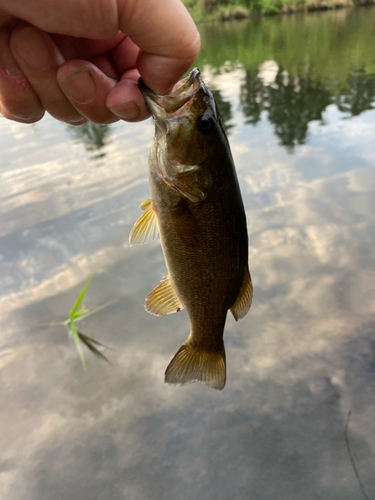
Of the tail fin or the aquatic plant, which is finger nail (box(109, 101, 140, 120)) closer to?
the tail fin

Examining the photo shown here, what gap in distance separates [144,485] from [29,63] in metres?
3.27

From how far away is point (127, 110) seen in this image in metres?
1.74

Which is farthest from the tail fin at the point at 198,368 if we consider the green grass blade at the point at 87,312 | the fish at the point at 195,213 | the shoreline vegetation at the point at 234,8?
the shoreline vegetation at the point at 234,8

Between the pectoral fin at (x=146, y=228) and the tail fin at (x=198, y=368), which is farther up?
the pectoral fin at (x=146, y=228)

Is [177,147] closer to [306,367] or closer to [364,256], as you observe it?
[306,367]

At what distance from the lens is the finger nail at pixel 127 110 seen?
5.63 ft

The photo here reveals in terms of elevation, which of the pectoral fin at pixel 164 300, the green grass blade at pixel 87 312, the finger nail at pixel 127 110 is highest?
the finger nail at pixel 127 110

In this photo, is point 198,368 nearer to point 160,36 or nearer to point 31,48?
point 160,36

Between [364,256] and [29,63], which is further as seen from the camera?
[364,256]

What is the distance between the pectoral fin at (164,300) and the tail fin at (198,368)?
27 centimetres

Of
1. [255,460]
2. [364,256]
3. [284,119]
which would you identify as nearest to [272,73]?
[284,119]

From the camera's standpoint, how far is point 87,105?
1833 mm

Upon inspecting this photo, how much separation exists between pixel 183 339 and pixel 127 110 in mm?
3346

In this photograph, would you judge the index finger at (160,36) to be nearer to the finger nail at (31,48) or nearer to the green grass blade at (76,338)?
the finger nail at (31,48)
